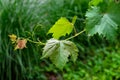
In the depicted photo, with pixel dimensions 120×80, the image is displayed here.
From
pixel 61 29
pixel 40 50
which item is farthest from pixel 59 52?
pixel 40 50

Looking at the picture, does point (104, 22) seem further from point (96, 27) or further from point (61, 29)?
point (61, 29)

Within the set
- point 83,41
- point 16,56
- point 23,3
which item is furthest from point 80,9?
point 16,56


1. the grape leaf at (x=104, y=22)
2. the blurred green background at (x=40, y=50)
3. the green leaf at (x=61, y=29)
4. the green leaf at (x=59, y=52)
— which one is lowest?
the green leaf at (x=59, y=52)

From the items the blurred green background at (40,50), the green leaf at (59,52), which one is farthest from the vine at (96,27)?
the blurred green background at (40,50)

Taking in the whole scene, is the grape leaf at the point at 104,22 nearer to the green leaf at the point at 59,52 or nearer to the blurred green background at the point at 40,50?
the green leaf at the point at 59,52

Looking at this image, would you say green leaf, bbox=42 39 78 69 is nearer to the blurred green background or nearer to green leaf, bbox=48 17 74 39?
green leaf, bbox=48 17 74 39

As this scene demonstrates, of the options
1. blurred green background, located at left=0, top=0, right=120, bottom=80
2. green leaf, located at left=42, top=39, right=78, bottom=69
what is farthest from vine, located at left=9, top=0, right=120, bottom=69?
blurred green background, located at left=0, top=0, right=120, bottom=80
